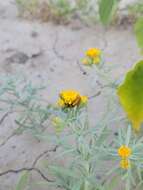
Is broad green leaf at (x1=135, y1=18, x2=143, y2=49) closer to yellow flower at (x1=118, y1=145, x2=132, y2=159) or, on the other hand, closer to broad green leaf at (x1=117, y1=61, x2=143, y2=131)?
broad green leaf at (x1=117, y1=61, x2=143, y2=131)

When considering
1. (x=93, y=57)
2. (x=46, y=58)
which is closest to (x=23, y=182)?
(x=93, y=57)

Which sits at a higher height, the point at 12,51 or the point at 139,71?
the point at 12,51

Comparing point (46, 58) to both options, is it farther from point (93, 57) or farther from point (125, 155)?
point (125, 155)

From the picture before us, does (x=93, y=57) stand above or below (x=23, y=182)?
above

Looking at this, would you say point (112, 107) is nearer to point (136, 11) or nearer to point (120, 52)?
point (120, 52)

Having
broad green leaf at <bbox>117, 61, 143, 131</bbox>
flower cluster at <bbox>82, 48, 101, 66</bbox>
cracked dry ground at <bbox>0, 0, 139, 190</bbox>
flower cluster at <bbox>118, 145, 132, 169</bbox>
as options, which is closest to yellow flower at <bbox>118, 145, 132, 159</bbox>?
Result: flower cluster at <bbox>118, 145, 132, 169</bbox>

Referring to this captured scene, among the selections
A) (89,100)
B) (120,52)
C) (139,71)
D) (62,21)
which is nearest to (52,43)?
(62,21)

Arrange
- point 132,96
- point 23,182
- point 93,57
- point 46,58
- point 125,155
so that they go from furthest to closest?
1. point 46,58
2. point 23,182
3. point 93,57
4. point 125,155
5. point 132,96

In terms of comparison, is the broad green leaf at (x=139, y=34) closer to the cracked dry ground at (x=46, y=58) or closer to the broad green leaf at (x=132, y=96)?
the broad green leaf at (x=132, y=96)

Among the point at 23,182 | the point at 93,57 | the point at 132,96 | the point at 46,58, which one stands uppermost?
the point at 46,58
